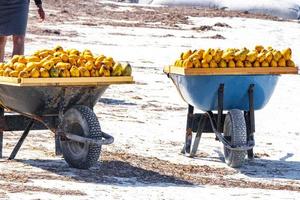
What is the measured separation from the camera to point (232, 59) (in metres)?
10.4

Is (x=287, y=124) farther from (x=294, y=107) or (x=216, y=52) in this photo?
(x=216, y=52)

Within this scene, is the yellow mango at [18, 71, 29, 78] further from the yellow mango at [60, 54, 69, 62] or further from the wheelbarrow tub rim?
the wheelbarrow tub rim

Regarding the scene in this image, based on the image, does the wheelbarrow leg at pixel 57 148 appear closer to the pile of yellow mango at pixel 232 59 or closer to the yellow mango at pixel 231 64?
the pile of yellow mango at pixel 232 59

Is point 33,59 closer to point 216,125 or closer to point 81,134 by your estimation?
point 81,134

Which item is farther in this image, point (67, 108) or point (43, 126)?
point (43, 126)

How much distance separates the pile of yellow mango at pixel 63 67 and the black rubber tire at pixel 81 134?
0.31 meters

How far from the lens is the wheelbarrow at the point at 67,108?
935 centimetres

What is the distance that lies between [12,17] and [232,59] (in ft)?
8.56

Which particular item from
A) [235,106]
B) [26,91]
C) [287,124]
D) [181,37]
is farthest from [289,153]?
[181,37]

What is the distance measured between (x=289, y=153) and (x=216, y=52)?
134 centimetres

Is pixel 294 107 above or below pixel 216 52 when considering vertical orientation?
below

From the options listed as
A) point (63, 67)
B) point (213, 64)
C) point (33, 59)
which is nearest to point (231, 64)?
point (213, 64)

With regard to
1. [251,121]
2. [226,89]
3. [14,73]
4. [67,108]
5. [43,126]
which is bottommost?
[43,126]

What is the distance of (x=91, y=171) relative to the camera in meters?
9.41
